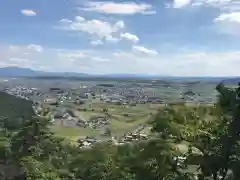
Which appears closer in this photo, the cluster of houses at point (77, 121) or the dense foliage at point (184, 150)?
the dense foliage at point (184, 150)

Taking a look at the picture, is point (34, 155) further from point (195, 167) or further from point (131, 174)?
point (195, 167)

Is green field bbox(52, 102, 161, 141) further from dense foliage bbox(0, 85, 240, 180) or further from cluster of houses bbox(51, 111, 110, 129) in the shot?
dense foliage bbox(0, 85, 240, 180)

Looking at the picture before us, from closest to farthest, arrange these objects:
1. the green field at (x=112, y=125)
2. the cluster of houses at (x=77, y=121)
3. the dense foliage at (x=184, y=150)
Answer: the dense foliage at (x=184, y=150) → the green field at (x=112, y=125) → the cluster of houses at (x=77, y=121)

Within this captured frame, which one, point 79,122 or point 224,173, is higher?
point 224,173

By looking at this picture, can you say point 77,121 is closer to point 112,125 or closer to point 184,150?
point 112,125

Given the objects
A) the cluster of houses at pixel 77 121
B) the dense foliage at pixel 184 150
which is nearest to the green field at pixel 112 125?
the cluster of houses at pixel 77 121

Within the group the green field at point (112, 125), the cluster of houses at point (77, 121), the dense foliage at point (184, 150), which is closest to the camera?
the dense foliage at point (184, 150)

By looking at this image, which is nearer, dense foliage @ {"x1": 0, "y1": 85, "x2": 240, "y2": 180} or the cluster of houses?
dense foliage @ {"x1": 0, "y1": 85, "x2": 240, "y2": 180}

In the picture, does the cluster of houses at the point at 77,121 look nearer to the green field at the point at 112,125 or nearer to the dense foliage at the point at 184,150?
the green field at the point at 112,125

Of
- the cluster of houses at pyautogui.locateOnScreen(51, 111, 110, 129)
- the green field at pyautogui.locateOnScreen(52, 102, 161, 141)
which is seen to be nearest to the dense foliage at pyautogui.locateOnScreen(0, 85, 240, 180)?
the green field at pyautogui.locateOnScreen(52, 102, 161, 141)

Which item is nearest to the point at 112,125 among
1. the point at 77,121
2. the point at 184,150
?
the point at 77,121

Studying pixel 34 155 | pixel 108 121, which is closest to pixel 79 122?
pixel 108 121
